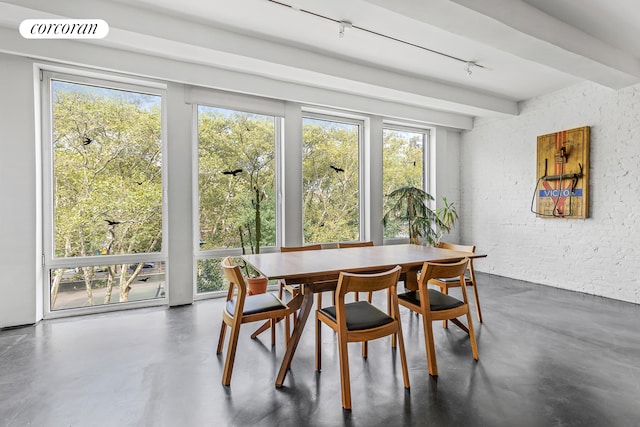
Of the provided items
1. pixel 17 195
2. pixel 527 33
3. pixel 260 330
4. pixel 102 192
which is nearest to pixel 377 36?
pixel 527 33

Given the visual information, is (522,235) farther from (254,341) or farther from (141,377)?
(141,377)

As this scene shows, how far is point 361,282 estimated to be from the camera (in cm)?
196

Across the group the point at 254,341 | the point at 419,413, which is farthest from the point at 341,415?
the point at 254,341

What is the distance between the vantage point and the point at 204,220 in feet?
13.6

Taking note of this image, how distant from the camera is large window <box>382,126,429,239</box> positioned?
5.50m

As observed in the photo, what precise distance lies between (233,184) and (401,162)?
122 inches

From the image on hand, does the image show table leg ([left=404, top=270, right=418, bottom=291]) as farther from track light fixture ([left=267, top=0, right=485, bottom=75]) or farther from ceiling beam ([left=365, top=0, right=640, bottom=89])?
track light fixture ([left=267, top=0, right=485, bottom=75])

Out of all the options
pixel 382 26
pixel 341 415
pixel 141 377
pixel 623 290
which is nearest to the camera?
pixel 341 415

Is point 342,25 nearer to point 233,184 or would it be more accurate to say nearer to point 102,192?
point 233,184

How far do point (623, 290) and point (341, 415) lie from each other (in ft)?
14.7

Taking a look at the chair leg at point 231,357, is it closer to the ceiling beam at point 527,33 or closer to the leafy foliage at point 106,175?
the leafy foliage at point 106,175

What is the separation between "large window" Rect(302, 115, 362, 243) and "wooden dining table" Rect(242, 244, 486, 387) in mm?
1899

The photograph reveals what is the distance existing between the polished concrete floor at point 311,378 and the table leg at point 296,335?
10 cm

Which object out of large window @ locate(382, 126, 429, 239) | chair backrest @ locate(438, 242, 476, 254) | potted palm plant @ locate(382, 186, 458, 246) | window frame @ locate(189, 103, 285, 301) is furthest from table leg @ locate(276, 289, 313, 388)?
large window @ locate(382, 126, 429, 239)
